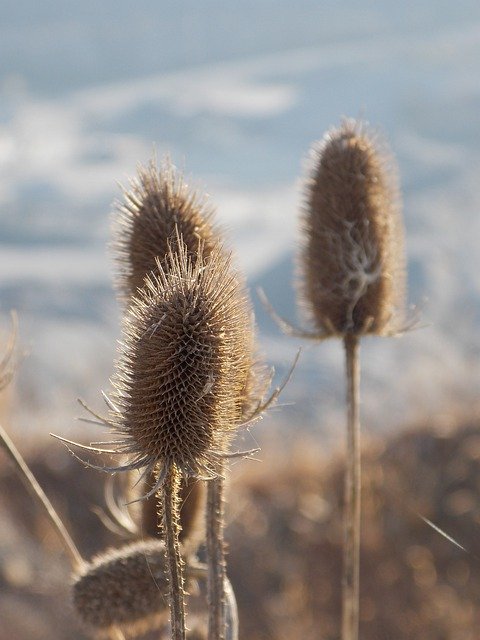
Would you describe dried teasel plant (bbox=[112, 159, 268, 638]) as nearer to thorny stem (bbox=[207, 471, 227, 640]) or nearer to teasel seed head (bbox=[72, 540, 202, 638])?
thorny stem (bbox=[207, 471, 227, 640])

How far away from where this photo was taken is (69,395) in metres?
10.2

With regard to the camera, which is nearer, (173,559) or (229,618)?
(173,559)

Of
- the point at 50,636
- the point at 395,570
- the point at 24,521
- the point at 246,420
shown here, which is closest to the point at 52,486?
the point at 24,521

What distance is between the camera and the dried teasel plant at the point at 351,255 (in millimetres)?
2387

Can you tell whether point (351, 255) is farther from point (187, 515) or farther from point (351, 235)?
point (187, 515)

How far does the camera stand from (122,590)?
1.95 metres

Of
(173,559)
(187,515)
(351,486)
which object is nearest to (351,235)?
(351,486)

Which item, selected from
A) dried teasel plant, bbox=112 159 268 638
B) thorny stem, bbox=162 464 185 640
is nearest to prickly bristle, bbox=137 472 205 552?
dried teasel plant, bbox=112 159 268 638

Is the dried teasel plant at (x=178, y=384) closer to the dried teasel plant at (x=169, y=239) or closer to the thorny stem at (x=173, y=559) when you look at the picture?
the thorny stem at (x=173, y=559)

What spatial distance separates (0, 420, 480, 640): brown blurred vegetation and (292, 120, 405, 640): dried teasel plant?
10.9 feet

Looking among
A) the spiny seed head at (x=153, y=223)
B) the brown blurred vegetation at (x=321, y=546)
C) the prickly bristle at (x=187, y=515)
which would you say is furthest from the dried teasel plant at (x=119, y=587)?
the brown blurred vegetation at (x=321, y=546)

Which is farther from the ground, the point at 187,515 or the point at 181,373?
the point at 181,373

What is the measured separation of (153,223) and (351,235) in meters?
0.79

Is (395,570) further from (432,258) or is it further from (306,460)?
(432,258)
